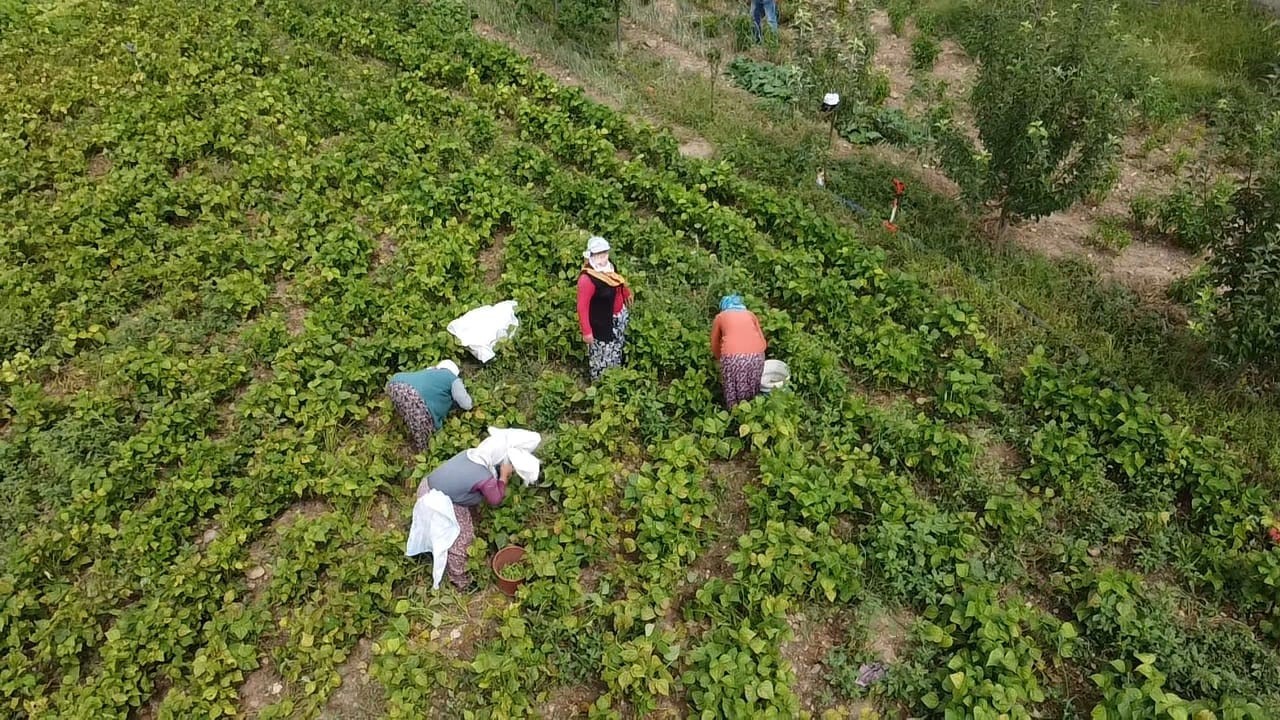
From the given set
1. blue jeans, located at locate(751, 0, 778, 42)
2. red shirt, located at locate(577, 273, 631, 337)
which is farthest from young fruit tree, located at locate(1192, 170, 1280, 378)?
blue jeans, located at locate(751, 0, 778, 42)

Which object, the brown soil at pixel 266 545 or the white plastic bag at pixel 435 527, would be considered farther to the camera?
the brown soil at pixel 266 545

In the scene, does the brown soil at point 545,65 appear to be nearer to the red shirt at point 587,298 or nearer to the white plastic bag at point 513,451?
the red shirt at point 587,298

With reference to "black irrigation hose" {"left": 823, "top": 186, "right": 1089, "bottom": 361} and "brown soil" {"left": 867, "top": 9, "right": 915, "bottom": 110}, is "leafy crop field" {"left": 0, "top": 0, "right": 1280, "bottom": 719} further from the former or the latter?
"brown soil" {"left": 867, "top": 9, "right": 915, "bottom": 110}

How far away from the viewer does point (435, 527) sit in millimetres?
5004

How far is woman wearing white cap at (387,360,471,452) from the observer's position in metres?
5.71

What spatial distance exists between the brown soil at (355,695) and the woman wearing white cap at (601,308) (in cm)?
274

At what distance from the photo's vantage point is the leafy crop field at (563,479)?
4555 mm

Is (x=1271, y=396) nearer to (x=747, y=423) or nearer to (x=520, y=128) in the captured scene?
(x=747, y=423)

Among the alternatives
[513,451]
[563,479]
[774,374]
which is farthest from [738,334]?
[513,451]

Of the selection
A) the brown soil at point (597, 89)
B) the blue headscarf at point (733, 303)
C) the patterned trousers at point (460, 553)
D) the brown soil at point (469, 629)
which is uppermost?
the brown soil at point (597, 89)

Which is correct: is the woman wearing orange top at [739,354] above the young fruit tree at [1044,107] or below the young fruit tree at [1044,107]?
below

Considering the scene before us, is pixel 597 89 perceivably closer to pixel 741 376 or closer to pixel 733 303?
pixel 733 303

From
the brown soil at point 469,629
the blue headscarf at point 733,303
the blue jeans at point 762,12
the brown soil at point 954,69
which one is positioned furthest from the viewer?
the blue jeans at point 762,12

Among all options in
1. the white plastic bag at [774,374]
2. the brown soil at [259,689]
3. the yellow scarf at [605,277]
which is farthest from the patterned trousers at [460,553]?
the white plastic bag at [774,374]
